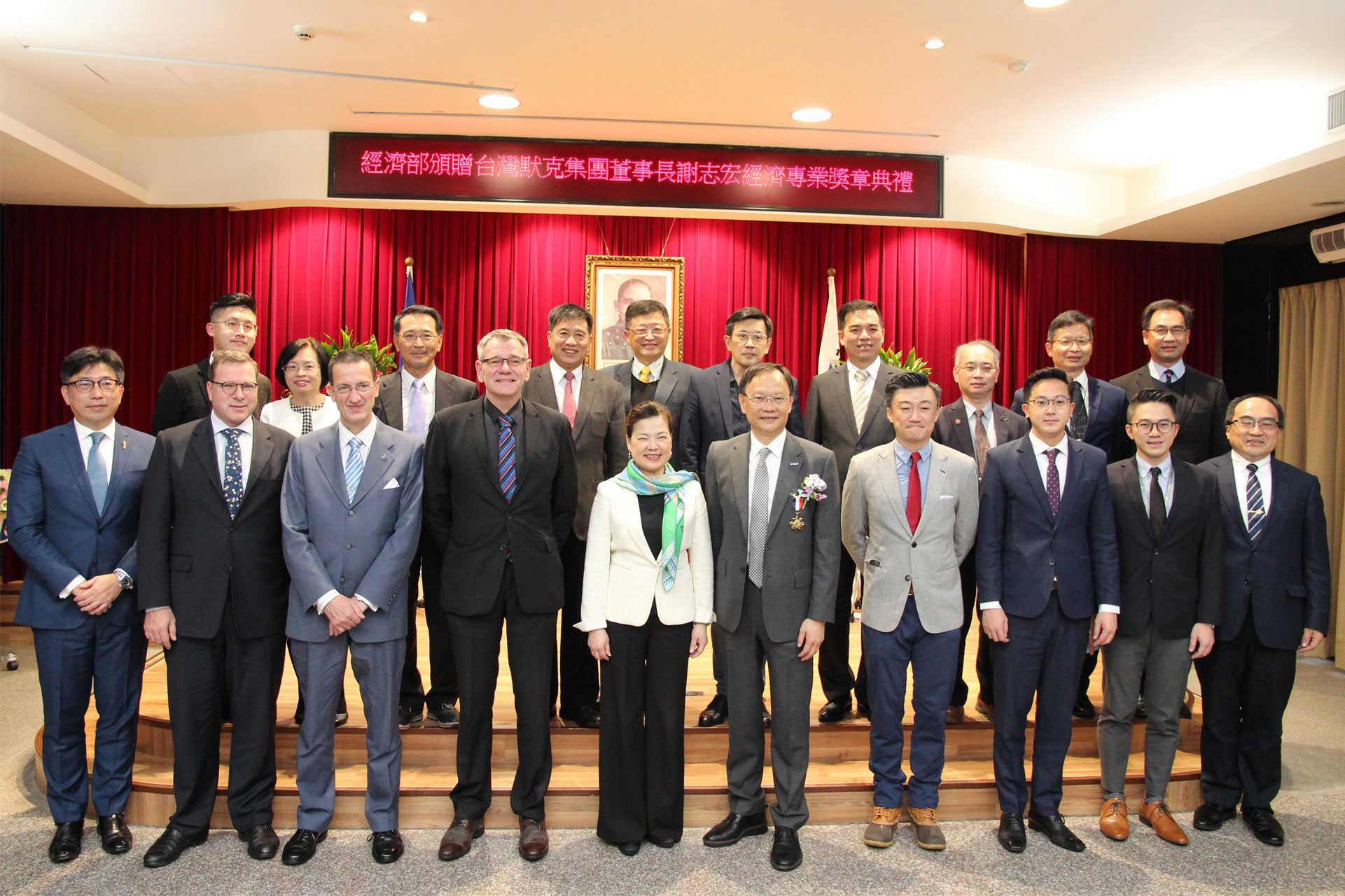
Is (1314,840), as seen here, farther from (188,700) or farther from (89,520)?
(89,520)

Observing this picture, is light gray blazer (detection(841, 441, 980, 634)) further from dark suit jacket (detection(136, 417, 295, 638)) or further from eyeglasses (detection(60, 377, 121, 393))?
eyeglasses (detection(60, 377, 121, 393))

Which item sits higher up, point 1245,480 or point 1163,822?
point 1245,480

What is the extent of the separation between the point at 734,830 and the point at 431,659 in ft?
4.54

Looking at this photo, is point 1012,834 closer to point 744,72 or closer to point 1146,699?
point 1146,699

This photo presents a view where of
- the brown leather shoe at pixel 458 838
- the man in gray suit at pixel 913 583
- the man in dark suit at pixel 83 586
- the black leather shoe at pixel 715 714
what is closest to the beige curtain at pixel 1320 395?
the man in gray suit at pixel 913 583

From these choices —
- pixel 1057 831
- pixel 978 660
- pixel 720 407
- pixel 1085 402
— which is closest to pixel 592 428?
pixel 720 407

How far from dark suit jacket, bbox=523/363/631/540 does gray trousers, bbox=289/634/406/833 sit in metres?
0.92

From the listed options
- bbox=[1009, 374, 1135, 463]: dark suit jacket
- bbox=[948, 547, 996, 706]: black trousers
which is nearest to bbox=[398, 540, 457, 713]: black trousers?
bbox=[948, 547, 996, 706]: black trousers

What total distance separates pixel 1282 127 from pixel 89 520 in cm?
664

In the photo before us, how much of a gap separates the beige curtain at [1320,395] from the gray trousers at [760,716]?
487cm

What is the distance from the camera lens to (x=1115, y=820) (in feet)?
10.7

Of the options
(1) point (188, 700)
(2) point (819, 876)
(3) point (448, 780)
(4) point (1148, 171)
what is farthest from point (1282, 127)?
(1) point (188, 700)

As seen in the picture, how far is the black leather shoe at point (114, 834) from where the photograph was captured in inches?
119

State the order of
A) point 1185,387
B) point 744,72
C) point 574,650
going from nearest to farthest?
point 574,650 < point 1185,387 < point 744,72
